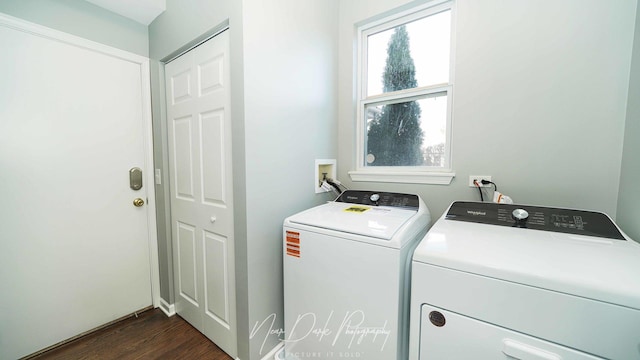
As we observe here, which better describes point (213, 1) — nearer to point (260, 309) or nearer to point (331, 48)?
point (331, 48)

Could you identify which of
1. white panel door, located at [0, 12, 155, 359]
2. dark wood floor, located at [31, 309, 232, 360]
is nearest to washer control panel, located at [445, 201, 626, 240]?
dark wood floor, located at [31, 309, 232, 360]

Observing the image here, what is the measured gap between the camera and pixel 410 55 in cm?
166

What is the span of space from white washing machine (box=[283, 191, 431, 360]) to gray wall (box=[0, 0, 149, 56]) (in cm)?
188

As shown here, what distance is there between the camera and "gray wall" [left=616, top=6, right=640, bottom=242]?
0.93 meters

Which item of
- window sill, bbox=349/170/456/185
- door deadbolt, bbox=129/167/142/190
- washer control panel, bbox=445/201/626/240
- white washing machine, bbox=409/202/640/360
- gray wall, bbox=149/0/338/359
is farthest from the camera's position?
door deadbolt, bbox=129/167/142/190

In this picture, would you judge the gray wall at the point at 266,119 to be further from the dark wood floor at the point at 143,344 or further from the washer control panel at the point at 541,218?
the washer control panel at the point at 541,218

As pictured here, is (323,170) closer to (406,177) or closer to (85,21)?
(406,177)

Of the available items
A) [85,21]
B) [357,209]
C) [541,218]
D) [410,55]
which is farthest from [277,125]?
[85,21]

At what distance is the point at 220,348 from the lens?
1456 millimetres

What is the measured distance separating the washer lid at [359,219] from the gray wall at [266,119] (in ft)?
0.79

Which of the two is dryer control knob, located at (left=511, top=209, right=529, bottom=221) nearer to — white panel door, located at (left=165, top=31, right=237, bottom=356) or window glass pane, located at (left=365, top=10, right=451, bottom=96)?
window glass pane, located at (left=365, top=10, right=451, bottom=96)

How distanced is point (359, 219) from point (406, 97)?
107cm

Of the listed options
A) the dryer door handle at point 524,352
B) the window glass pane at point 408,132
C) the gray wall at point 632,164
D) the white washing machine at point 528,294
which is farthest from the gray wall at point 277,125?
the gray wall at point 632,164

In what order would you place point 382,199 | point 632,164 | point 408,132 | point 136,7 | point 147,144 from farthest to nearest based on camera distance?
point 147,144
point 408,132
point 136,7
point 382,199
point 632,164
